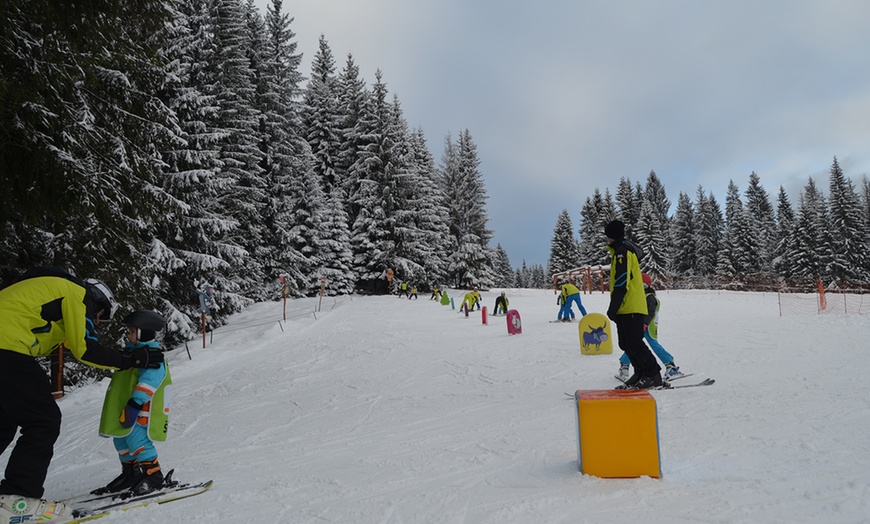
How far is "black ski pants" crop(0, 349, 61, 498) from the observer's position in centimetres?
340

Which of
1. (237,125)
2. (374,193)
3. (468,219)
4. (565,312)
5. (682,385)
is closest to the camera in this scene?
(682,385)

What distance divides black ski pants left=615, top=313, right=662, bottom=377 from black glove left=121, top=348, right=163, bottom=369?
547 centimetres

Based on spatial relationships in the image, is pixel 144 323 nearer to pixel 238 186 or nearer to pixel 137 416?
pixel 137 416

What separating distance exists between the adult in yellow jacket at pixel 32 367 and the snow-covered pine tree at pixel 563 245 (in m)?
63.5

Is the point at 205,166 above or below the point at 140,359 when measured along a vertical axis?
above

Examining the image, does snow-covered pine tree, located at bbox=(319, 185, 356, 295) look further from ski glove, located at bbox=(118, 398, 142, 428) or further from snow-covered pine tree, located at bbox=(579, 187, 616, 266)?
snow-covered pine tree, located at bbox=(579, 187, 616, 266)

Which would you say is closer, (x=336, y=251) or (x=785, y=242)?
(x=336, y=251)

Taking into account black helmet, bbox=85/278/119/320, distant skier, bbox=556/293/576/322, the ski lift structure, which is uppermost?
the ski lift structure

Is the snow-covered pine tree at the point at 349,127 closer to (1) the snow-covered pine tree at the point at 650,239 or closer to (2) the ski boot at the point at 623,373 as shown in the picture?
(2) the ski boot at the point at 623,373

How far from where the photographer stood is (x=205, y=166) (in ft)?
59.5

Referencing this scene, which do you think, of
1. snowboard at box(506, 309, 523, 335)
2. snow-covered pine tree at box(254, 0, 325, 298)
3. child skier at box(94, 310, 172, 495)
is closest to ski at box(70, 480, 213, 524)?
child skier at box(94, 310, 172, 495)

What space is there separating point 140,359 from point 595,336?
344 inches

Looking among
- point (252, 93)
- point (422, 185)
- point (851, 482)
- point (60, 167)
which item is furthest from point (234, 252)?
point (422, 185)

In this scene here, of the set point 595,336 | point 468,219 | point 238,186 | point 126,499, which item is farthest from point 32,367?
point 468,219
